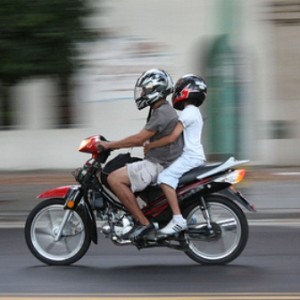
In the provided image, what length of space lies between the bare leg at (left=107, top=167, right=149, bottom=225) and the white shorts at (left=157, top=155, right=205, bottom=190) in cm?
29

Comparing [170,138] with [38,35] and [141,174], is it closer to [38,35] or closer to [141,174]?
[141,174]

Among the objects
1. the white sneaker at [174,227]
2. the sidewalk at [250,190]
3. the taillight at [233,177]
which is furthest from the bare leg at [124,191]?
the sidewalk at [250,190]

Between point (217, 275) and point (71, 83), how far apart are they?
383 inches

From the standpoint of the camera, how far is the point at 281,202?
12.1 meters

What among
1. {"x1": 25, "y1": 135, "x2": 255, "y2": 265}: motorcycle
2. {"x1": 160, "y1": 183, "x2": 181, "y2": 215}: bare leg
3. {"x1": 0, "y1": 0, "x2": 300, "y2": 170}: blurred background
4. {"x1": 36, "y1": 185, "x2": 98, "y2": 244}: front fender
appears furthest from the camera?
{"x1": 0, "y1": 0, "x2": 300, "y2": 170}: blurred background

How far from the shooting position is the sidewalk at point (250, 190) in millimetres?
11413

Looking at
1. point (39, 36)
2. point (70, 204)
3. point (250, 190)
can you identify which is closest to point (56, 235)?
point (70, 204)

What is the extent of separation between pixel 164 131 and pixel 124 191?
661mm

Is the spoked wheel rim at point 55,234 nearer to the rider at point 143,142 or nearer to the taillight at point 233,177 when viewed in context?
the rider at point 143,142

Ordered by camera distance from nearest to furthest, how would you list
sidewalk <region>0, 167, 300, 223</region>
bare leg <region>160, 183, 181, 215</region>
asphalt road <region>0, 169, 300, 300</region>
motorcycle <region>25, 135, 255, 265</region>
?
asphalt road <region>0, 169, 300, 300</region>, bare leg <region>160, 183, 181, 215</region>, motorcycle <region>25, 135, 255, 265</region>, sidewalk <region>0, 167, 300, 223</region>

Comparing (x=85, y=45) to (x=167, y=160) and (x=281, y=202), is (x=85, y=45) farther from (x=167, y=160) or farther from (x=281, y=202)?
(x=167, y=160)

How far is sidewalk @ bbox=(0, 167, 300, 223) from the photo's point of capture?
11.4 metres

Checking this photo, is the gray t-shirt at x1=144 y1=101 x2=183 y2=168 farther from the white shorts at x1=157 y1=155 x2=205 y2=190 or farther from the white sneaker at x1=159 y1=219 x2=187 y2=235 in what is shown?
the white sneaker at x1=159 y1=219 x2=187 y2=235

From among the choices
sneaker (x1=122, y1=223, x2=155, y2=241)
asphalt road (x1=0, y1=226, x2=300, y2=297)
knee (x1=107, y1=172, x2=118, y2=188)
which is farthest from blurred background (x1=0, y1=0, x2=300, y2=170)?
sneaker (x1=122, y1=223, x2=155, y2=241)
